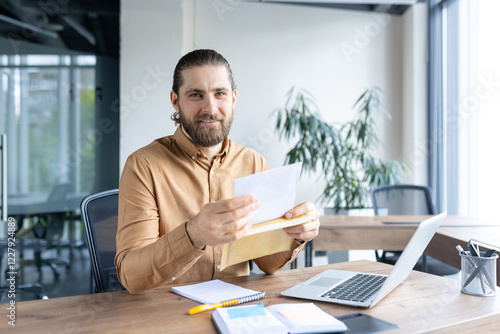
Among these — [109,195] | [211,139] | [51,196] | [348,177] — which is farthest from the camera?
[348,177]

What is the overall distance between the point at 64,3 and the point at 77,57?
1.59 feet

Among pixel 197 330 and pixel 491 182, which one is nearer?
pixel 197 330

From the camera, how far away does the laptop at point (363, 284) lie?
1.17 metres

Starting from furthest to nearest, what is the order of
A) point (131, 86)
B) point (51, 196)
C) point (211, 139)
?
1. point (131, 86)
2. point (51, 196)
3. point (211, 139)

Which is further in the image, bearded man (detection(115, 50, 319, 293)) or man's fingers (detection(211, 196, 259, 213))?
bearded man (detection(115, 50, 319, 293))

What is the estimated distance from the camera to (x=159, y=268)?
1.25m

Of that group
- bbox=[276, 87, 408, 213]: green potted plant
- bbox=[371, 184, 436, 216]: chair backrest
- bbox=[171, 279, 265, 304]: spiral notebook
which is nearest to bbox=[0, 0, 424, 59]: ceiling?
bbox=[276, 87, 408, 213]: green potted plant

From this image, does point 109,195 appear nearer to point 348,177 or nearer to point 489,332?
point 489,332

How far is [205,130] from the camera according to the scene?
1.62m

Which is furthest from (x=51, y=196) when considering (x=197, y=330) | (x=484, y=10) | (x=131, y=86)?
(x=484, y=10)

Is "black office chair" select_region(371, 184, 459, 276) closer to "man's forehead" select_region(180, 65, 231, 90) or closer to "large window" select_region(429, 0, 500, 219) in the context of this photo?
"large window" select_region(429, 0, 500, 219)

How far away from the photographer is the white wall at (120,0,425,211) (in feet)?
13.5

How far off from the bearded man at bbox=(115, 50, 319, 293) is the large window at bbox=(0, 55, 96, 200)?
2370 millimetres

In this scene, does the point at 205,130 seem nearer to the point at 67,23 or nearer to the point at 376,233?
the point at 376,233
